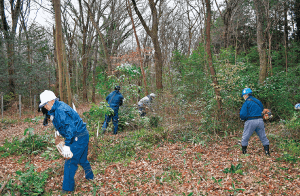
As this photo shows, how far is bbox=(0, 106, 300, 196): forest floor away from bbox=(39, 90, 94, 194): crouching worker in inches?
17.2

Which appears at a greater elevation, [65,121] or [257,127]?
[65,121]

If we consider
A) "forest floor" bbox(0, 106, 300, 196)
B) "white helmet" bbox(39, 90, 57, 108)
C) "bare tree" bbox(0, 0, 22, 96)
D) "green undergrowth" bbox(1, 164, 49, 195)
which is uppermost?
"bare tree" bbox(0, 0, 22, 96)

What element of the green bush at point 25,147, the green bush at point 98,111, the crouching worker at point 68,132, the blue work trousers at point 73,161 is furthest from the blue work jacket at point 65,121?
the green bush at point 25,147

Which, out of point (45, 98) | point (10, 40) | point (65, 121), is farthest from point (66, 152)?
point (10, 40)

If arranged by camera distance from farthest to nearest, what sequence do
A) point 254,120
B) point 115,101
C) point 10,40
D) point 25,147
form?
point 10,40
point 115,101
point 25,147
point 254,120

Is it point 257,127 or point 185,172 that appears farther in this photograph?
point 257,127

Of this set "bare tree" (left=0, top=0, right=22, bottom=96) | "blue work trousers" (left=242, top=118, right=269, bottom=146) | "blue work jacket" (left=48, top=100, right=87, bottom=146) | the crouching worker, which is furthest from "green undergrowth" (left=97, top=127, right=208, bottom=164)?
"bare tree" (left=0, top=0, right=22, bottom=96)

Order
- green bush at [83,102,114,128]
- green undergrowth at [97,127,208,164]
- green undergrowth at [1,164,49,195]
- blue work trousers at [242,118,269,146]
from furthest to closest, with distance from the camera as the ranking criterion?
green bush at [83,102,114,128]
green undergrowth at [97,127,208,164]
blue work trousers at [242,118,269,146]
green undergrowth at [1,164,49,195]

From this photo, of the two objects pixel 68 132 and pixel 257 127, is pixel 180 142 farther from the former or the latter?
pixel 68 132

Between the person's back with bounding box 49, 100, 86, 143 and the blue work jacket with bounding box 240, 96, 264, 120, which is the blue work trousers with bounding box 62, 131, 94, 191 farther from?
the blue work jacket with bounding box 240, 96, 264, 120

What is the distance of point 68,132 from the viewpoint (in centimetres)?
345

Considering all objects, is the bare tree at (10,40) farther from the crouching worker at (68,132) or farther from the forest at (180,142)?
the crouching worker at (68,132)

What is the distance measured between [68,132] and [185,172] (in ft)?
8.86

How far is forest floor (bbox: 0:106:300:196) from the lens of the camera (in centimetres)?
368
